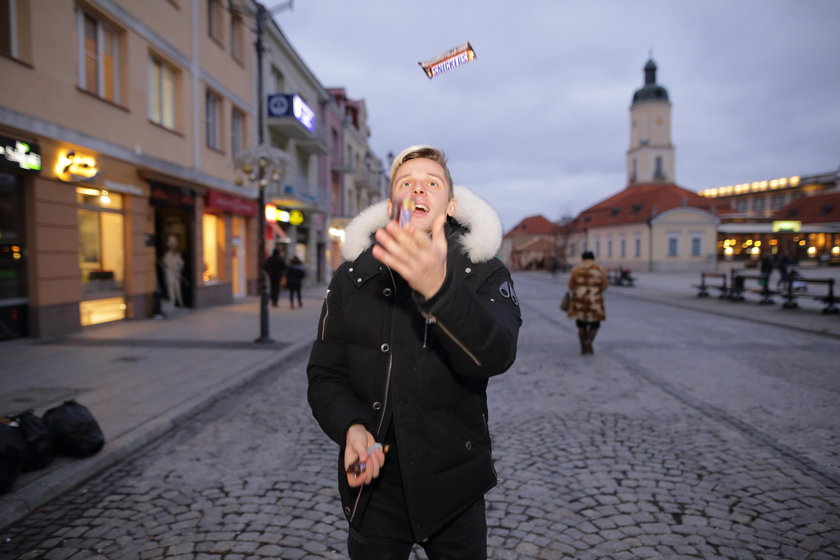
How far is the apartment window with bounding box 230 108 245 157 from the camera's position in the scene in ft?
61.7

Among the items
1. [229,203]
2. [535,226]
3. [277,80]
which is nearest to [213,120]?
[229,203]

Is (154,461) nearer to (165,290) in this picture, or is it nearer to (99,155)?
(99,155)

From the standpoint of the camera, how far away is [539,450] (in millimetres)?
4477

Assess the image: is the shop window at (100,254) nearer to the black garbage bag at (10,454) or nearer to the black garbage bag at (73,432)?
the black garbage bag at (73,432)

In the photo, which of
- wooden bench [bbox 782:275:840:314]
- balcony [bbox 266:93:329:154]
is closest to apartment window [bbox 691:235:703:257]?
wooden bench [bbox 782:275:840:314]

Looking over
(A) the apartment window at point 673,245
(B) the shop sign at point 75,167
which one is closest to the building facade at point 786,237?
(A) the apartment window at point 673,245

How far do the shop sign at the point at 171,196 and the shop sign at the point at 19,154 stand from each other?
3.92 m

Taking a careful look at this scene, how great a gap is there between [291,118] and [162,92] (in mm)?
7113

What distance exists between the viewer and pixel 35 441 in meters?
3.83

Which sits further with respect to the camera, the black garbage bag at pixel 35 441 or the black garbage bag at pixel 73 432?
the black garbage bag at pixel 73 432

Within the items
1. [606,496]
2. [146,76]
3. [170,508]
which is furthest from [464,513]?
[146,76]

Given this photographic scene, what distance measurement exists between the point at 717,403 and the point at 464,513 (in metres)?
5.30

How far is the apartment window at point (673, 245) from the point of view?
5250cm

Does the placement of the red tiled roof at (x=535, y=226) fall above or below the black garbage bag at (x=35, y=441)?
above
